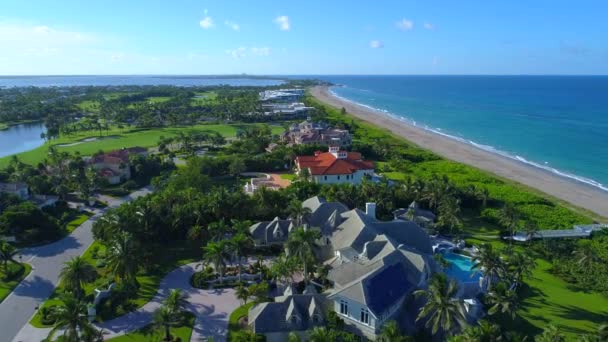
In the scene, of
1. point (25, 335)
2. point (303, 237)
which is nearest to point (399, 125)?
point (303, 237)

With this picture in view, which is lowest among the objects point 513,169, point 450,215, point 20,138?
point 513,169

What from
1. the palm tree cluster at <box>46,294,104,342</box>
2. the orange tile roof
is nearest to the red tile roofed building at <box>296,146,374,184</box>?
the orange tile roof

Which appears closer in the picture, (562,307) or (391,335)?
(391,335)

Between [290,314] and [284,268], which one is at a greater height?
[284,268]

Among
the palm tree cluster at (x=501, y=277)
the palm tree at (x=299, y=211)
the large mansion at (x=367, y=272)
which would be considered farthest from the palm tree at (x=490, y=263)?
the palm tree at (x=299, y=211)

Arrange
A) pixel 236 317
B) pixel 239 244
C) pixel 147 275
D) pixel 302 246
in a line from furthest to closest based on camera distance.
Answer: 1. pixel 147 275
2. pixel 239 244
3. pixel 302 246
4. pixel 236 317

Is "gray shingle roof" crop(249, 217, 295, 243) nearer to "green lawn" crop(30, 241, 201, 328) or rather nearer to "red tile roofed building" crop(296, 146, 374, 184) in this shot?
"green lawn" crop(30, 241, 201, 328)

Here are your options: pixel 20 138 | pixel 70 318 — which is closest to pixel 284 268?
pixel 70 318

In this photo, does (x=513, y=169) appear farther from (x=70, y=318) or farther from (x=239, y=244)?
(x=70, y=318)

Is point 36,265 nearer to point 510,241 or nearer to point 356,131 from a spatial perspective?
point 510,241
